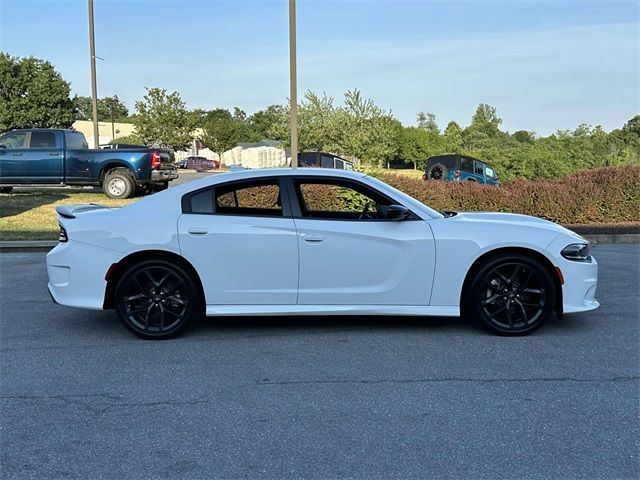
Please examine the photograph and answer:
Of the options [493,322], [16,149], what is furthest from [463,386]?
[16,149]

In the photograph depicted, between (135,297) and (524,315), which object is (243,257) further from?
(524,315)

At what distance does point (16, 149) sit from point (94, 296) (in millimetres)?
12351

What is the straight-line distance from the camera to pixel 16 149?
1570 centimetres

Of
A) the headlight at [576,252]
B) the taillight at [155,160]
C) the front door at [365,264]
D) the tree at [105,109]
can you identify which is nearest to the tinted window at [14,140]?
the taillight at [155,160]

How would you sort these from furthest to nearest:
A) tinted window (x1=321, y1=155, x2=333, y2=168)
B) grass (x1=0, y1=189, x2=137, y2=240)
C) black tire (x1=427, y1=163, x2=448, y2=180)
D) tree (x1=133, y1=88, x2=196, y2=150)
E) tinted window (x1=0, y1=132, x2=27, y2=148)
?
tree (x1=133, y1=88, x2=196, y2=150)
black tire (x1=427, y1=163, x2=448, y2=180)
tinted window (x1=321, y1=155, x2=333, y2=168)
tinted window (x1=0, y1=132, x2=27, y2=148)
grass (x1=0, y1=189, x2=137, y2=240)

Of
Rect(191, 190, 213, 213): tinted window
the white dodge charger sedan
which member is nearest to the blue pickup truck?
the white dodge charger sedan

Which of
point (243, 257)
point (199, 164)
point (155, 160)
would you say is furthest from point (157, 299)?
point (199, 164)

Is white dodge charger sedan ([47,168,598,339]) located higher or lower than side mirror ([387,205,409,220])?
lower

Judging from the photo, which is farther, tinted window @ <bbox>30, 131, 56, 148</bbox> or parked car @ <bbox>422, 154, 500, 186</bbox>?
parked car @ <bbox>422, 154, 500, 186</bbox>

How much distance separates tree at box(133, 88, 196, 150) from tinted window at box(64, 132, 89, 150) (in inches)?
1324

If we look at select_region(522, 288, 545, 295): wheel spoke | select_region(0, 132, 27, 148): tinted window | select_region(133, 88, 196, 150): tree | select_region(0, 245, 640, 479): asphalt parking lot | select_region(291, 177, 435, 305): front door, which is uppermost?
select_region(133, 88, 196, 150): tree

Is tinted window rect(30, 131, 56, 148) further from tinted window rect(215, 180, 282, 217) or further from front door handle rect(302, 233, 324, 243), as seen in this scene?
front door handle rect(302, 233, 324, 243)

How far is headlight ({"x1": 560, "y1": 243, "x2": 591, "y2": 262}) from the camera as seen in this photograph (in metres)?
5.25

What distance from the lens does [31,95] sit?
5284cm
